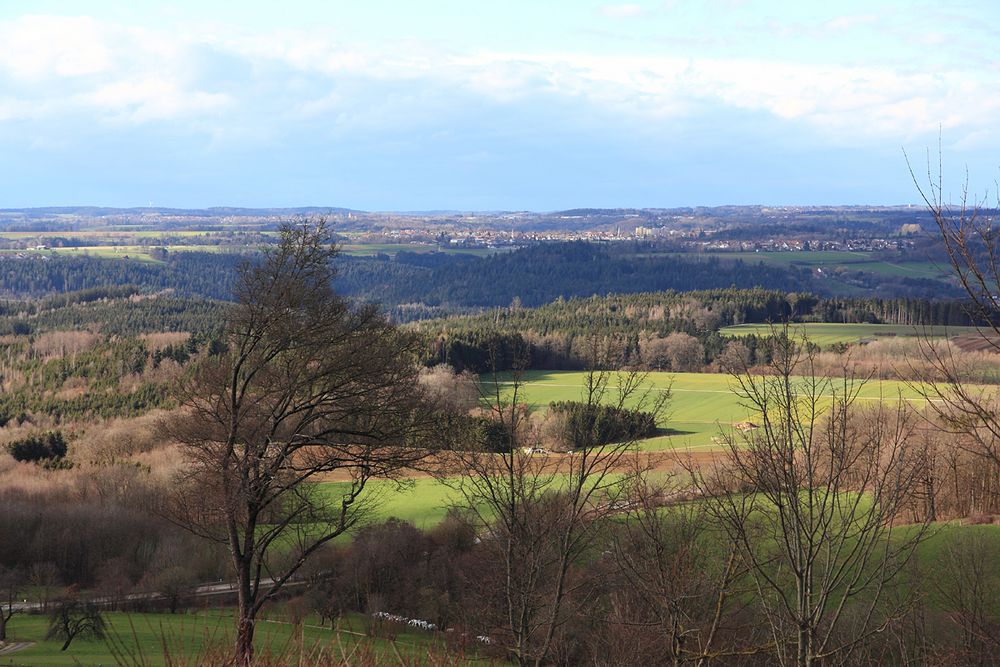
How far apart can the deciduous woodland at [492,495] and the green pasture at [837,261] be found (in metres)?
68.2

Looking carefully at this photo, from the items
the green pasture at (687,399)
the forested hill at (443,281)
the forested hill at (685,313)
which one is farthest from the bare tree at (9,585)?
the forested hill at (443,281)

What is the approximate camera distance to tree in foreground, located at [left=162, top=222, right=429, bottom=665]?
1573cm

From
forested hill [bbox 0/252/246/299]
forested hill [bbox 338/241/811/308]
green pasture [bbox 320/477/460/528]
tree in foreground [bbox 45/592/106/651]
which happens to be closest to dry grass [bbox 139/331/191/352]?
green pasture [bbox 320/477/460/528]

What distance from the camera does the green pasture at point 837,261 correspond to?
148 meters

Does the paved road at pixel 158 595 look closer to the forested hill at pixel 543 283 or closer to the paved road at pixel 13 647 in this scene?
the paved road at pixel 13 647

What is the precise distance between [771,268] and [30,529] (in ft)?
495

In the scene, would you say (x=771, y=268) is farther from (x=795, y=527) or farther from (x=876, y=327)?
(x=795, y=527)

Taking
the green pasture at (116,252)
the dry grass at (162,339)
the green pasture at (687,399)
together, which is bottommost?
the green pasture at (687,399)

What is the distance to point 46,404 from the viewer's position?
83.3 m

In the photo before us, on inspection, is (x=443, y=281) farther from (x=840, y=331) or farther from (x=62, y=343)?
(x=840, y=331)

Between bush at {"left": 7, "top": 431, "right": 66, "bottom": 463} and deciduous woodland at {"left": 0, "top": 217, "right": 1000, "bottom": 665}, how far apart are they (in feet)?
0.76

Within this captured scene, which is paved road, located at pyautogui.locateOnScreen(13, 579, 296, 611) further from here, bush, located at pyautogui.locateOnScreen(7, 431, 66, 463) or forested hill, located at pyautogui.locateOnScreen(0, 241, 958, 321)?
forested hill, located at pyautogui.locateOnScreen(0, 241, 958, 321)

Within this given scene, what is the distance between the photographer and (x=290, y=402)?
53.4 ft

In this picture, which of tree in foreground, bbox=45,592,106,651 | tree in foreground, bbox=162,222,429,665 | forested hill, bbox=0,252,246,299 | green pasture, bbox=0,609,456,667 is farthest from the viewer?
forested hill, bbox=0,252,246,299
